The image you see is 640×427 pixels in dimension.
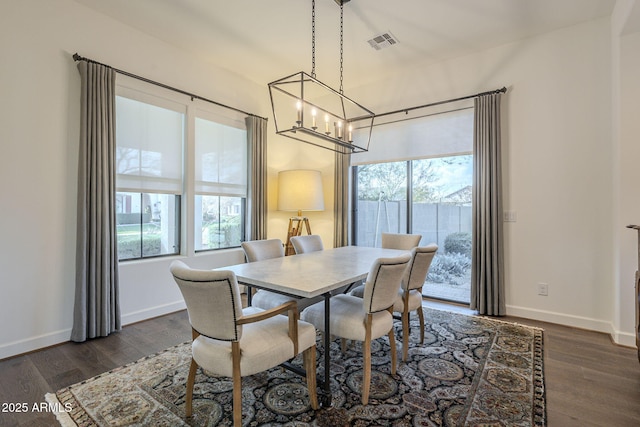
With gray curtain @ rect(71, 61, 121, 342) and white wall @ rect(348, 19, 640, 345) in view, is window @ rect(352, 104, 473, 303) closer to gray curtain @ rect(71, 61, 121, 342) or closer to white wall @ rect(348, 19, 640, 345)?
white wall @ rect(348, 19, 640, 345)

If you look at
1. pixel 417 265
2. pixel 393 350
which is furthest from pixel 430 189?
pixel 393 350

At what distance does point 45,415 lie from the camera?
1.78 m

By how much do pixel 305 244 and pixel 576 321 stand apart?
2.91 m

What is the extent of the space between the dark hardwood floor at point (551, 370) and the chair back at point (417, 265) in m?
1.07

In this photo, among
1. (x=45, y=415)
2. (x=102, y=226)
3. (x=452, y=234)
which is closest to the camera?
(x=45, y=415)

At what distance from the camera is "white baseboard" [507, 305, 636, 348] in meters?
2.75

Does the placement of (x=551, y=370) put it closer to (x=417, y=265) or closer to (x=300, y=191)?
(x=417, y=265)

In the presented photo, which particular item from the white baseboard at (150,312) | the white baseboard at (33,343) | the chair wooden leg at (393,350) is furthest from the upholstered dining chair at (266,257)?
the white baseboard at (33,343)

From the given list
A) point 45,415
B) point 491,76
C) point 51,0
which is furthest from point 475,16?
point 45,415

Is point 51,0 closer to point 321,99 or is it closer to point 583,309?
point 321,99

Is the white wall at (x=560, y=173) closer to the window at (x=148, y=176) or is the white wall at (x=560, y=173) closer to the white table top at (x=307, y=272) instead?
the white table top at (x=307, y=272)

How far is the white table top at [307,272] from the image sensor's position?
6.13ft

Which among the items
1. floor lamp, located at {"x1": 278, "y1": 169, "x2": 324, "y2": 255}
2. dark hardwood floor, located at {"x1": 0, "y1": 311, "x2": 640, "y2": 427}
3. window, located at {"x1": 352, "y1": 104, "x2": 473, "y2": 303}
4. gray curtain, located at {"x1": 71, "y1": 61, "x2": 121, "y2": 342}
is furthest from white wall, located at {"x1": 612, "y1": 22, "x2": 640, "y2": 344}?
gray curtain, located at {"x1": 71, "y1": 61, "x2": 121, "y2": 342}

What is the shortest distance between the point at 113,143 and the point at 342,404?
3.00m
